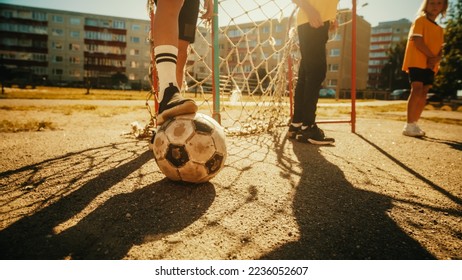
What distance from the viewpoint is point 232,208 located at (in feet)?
3.82

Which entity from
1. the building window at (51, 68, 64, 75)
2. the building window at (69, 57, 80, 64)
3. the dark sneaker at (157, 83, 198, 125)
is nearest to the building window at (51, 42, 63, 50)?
the building window at (69, 57, 80, 64)

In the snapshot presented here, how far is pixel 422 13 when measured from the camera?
3402mm

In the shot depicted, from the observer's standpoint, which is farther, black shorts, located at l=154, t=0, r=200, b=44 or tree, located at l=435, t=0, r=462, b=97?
tree, located at l=435, t=0, r=462, b=97

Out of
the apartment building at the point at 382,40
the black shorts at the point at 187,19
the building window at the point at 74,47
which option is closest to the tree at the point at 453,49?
the black shorts at the point at 187,19

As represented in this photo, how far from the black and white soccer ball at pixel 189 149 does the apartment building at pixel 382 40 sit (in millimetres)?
70260

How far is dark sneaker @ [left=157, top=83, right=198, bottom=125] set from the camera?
1338 mm

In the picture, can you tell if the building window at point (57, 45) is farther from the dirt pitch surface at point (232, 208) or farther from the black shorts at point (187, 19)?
the black shorts at point (187, 19)

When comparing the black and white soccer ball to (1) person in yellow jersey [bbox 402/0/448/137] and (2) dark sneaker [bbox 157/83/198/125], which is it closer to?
(2) dark sneaker [bbox 157/83/198/125]

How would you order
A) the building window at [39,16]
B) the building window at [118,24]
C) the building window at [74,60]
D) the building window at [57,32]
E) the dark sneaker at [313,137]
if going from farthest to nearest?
the building window at [118,24] → the building window at [74,60] → the building window at [57,32] → the building window at [39,16] → the dark sneaker at [313,137]

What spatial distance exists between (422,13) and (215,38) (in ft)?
8.94

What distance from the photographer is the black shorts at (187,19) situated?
77.0 inches

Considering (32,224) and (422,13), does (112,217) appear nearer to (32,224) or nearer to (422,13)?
(32,224)

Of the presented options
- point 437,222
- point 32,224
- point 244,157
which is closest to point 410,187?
point 437,222

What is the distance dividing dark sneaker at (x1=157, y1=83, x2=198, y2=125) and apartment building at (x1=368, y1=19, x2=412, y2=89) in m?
70.3
